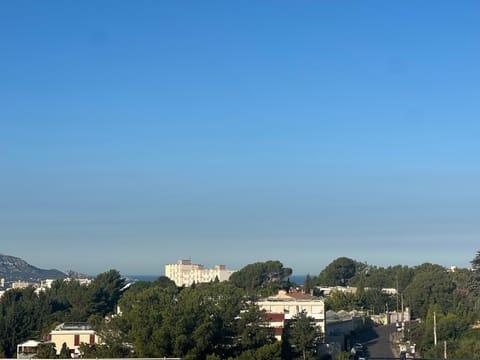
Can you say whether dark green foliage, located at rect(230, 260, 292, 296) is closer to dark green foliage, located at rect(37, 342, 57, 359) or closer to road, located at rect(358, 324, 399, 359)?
road, located at rect(358, 324, 399, 359)

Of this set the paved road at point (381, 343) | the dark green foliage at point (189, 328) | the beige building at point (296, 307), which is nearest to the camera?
the dark green foliage at point (189, 328)

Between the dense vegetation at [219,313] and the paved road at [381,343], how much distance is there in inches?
71.7

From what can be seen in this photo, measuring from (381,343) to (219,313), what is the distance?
20.0 m

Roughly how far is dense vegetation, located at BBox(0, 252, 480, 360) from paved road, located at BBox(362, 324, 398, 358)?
182 centimetres

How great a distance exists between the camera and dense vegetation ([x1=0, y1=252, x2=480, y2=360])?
3086 cm

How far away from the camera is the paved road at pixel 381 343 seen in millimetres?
45531

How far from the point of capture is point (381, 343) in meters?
52.4

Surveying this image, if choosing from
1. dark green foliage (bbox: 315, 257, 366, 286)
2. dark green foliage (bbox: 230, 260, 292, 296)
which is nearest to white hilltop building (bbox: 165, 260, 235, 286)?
dark green foliage (bbox: 315, 257, 366, 286)

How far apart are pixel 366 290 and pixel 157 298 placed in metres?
42.8

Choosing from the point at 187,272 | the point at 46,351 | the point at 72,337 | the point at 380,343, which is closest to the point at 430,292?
the point at 380,343

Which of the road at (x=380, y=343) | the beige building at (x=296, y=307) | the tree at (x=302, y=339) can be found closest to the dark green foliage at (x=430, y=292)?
the road at (x=380, y=343)

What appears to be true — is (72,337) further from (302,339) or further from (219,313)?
(302,339)

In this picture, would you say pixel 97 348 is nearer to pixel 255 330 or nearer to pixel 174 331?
pixel 174 331

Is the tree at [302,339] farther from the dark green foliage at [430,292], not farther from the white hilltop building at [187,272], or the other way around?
the white hilltop building at [187,272]
